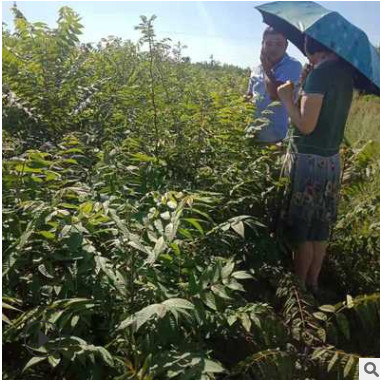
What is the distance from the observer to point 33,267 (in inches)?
79.4

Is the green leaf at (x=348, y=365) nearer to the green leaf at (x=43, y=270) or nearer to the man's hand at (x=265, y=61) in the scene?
the green leaf at (x=43, y=270)

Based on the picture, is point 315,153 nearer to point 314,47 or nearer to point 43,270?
point 314,47

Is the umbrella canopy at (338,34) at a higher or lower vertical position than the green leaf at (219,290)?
higher

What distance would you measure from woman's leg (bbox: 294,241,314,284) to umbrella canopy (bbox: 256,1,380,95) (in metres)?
1.00

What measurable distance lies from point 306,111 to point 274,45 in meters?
1.00

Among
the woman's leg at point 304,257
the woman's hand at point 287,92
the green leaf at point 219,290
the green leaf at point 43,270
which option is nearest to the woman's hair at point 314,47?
the woman's hand at point 287,92

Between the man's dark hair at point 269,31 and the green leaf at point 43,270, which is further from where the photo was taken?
the man's dark hair at point 269,31

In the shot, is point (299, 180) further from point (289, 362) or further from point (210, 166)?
point (289, 362)

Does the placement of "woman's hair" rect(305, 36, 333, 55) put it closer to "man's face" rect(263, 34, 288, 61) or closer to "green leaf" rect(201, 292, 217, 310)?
"man's face" rect(263, 34, 288, 61)

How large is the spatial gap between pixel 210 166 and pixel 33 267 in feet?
4.26

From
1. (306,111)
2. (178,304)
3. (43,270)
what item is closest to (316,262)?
(306,111)

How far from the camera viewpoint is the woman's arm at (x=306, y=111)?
2855mm

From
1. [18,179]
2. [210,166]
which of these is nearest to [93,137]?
[210,166]

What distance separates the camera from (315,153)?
304 centimetres
